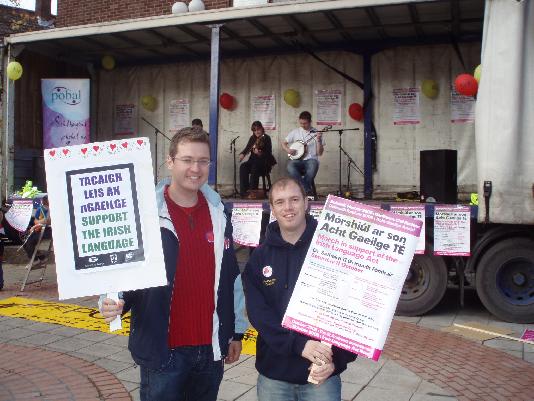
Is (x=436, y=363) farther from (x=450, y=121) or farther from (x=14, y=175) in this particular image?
(x=14, y=175)

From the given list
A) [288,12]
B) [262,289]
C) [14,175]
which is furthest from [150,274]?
[14,175]

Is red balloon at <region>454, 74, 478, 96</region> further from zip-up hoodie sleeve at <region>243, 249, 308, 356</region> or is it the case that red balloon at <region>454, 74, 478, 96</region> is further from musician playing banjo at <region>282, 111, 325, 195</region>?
zip-up hoodie sleeve at <region>243, 249, 308, 356</region>

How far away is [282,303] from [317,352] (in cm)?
29

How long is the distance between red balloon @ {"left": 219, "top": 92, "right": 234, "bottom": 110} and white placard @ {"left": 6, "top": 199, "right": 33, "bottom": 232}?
4.87 metres

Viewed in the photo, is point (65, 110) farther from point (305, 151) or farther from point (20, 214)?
point (305, 151)

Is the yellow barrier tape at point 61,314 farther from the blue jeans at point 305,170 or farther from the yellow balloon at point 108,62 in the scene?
the yellow balloon at point 108,62

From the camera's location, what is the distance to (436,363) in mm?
5191

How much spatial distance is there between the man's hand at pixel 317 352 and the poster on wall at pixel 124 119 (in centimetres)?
1200

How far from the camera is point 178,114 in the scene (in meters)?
13.2

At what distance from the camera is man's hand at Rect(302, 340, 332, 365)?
2.25m

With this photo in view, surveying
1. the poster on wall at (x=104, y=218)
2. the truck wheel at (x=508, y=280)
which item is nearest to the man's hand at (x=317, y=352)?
the poster on wall at (x=104, y=218)

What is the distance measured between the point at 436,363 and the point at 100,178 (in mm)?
3974

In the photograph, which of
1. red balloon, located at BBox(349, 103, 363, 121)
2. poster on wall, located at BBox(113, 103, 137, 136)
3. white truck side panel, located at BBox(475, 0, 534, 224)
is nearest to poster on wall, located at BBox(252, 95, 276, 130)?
red balloon, located at BBox(349, 103, 363, 121)

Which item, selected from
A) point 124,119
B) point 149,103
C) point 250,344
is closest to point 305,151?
point 149,103
